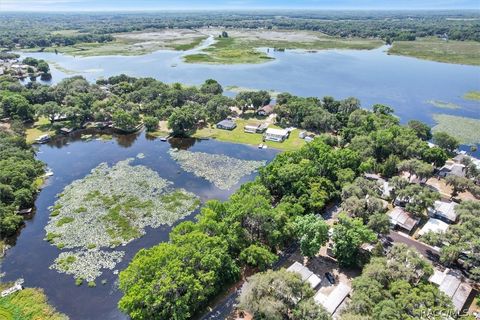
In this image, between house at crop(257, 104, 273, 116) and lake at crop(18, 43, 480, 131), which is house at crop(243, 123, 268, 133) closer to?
house at crop(257, 104, 273, 116)

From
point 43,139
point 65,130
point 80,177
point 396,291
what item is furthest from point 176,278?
point 65,130

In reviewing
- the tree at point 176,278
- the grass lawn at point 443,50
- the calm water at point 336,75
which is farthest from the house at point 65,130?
the grass lawn at point 443,50

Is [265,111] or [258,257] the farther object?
[265,111]

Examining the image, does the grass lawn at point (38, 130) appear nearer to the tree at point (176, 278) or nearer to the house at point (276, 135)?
the house at point (276, 135)

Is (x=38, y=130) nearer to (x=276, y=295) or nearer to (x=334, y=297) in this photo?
(x=276, y=295)

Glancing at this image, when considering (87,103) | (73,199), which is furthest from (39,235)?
(87,103)

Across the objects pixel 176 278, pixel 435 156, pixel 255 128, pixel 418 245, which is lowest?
pixel 418 245
